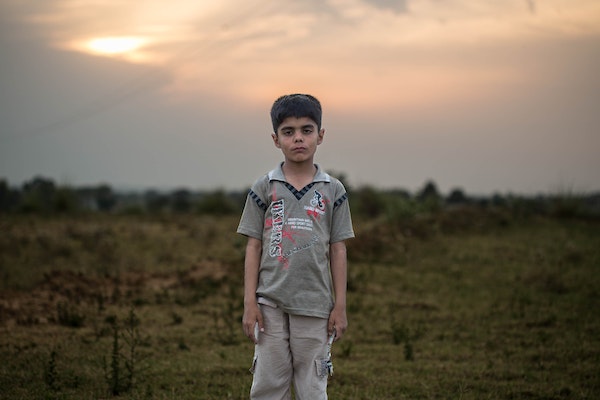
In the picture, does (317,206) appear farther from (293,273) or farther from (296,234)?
(293,273)

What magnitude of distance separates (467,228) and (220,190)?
34.6ft

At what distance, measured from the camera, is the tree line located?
662 inches

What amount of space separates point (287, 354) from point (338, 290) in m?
0.41

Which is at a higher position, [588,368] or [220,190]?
[220,190]

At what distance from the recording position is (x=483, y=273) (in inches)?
421

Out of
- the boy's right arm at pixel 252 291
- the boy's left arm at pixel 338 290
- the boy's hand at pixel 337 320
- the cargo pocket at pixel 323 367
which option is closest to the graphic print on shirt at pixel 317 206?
the boy's left arm at pixel 338 290

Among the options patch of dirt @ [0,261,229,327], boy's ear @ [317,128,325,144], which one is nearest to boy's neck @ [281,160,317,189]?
boy's ear @ [317,128,325,144]

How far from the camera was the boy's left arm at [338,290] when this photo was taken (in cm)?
319

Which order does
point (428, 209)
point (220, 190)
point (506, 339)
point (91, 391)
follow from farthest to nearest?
point (220, 190)
point (428, 209)
point (506, 339)
point (91, 391)

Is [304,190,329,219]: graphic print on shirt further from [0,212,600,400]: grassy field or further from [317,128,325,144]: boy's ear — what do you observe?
[0,212,600,400]: grassy field

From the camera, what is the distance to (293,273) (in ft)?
10.3

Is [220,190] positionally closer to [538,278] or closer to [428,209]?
[428,209]

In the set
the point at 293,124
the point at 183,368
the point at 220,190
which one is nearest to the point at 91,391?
the point at 183,368

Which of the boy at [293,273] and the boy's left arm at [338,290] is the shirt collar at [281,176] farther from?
the boy's left arm at [338,290]
